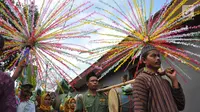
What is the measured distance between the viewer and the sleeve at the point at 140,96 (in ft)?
11.9

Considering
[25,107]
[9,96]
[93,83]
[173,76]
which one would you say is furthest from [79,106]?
[9,96]

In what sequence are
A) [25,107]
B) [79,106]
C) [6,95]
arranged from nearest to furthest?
[6,95]
[25,107]
[79,106]

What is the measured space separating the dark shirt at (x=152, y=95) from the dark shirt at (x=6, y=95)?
1352mm

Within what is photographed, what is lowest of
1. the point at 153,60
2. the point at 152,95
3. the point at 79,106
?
the point at 79,106

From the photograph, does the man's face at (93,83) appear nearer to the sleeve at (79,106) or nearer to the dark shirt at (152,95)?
the sleeve at (79,106)

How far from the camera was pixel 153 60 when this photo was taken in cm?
Result: 393

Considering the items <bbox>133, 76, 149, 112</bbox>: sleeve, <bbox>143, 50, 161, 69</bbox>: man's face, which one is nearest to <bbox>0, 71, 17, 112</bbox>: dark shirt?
<bbox>133, 76, 149, 112</bbox>: sleeve

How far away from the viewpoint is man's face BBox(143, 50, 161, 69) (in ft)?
12.9

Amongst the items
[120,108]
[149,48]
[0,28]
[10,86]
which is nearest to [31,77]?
[0,28]

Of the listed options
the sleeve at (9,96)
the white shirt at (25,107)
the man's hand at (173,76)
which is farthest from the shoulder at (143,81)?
the white shirt at (25,107)

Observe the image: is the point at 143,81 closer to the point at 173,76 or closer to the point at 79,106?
the point at 173,76

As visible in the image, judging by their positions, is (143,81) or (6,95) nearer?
(6,95)

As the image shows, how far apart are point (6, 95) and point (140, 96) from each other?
1455 mm

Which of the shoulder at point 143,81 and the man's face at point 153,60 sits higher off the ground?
the man's face at point 153,60
